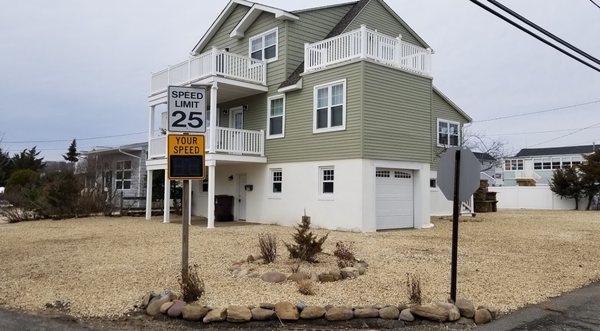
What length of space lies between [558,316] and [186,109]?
6.22 meters

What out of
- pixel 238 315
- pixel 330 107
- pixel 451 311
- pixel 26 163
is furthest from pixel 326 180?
pixel 26 163

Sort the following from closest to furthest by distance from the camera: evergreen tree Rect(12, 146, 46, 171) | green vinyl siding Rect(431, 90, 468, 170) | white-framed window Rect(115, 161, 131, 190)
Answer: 1. green vinyl siding Rect(431, 90, 468, 170)
2. white-framed window Rect(115, 161, 131, 190)
3. evergreen tree Rect(12, 146, 46, 171)

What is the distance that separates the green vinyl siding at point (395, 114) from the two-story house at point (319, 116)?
1.5 inches

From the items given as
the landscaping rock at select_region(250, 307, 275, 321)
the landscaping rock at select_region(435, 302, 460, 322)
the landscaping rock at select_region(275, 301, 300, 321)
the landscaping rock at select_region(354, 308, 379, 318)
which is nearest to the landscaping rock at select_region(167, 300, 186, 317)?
the landscaping rock at select_region(250, 307, 275, 321)

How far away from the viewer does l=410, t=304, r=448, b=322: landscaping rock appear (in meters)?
6.64

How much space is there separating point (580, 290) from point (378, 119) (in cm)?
978

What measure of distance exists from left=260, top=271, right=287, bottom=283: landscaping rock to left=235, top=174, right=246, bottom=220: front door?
1362 centimetres

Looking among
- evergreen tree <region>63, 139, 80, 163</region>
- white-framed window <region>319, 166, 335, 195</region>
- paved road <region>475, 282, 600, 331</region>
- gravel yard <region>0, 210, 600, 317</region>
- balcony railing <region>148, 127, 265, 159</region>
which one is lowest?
paved road <region>475, 282, 600, 331</region>

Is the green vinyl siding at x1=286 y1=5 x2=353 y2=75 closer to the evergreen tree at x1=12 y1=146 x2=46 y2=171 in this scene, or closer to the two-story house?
the two-story house

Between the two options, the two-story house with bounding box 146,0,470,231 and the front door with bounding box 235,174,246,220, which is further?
the front door with bounding box 235,174,246,220

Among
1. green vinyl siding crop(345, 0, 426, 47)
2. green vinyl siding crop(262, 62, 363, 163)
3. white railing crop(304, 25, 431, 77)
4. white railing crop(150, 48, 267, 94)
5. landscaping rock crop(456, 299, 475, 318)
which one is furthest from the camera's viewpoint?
green vinyl siding crop(345, 0, 426, 47)

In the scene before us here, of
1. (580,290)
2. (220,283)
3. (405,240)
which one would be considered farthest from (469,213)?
(220,283)

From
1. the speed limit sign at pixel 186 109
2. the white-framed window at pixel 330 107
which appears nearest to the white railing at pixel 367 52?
the white-framed window at pixel 330 107

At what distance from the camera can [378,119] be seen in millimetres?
17453
